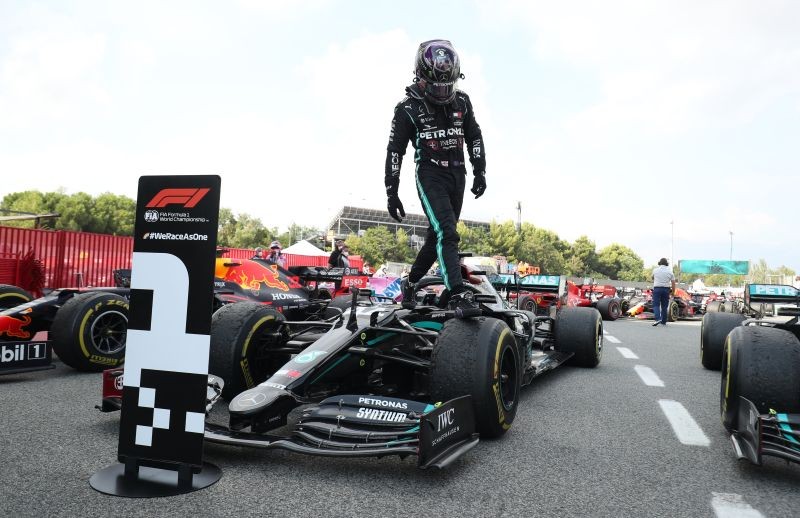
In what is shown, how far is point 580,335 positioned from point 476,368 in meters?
3.35

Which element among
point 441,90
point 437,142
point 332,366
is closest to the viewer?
point 332,366

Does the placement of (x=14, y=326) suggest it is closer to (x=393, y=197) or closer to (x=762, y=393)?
(x=393, y=197)

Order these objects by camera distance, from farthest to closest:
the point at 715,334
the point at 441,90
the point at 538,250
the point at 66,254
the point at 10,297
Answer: the point at 538,250 → the point at 66,254 → the point at 10,297 → the point at 715,334 → the point at 441,90

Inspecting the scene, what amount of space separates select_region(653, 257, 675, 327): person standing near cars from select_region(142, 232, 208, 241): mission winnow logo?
13.2 metres

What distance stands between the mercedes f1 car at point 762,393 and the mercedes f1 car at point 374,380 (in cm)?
117

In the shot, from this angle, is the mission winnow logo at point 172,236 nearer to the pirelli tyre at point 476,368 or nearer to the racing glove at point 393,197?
the pirelli tyre at point 476,368

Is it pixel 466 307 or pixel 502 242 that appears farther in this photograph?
pixel 502 242

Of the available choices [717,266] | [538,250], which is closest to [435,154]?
[538,250]

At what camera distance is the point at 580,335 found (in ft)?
19.9

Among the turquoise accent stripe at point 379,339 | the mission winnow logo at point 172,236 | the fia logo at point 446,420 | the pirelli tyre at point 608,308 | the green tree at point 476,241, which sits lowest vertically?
the pirelli tyre at point 608,308

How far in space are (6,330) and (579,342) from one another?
17.9 feet

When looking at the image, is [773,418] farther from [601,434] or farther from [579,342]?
[579,342]

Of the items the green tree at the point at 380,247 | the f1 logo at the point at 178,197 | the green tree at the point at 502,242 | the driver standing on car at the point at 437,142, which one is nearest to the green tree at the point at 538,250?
the green tree at the point at 502,242

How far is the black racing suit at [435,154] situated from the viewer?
13.4 ft
